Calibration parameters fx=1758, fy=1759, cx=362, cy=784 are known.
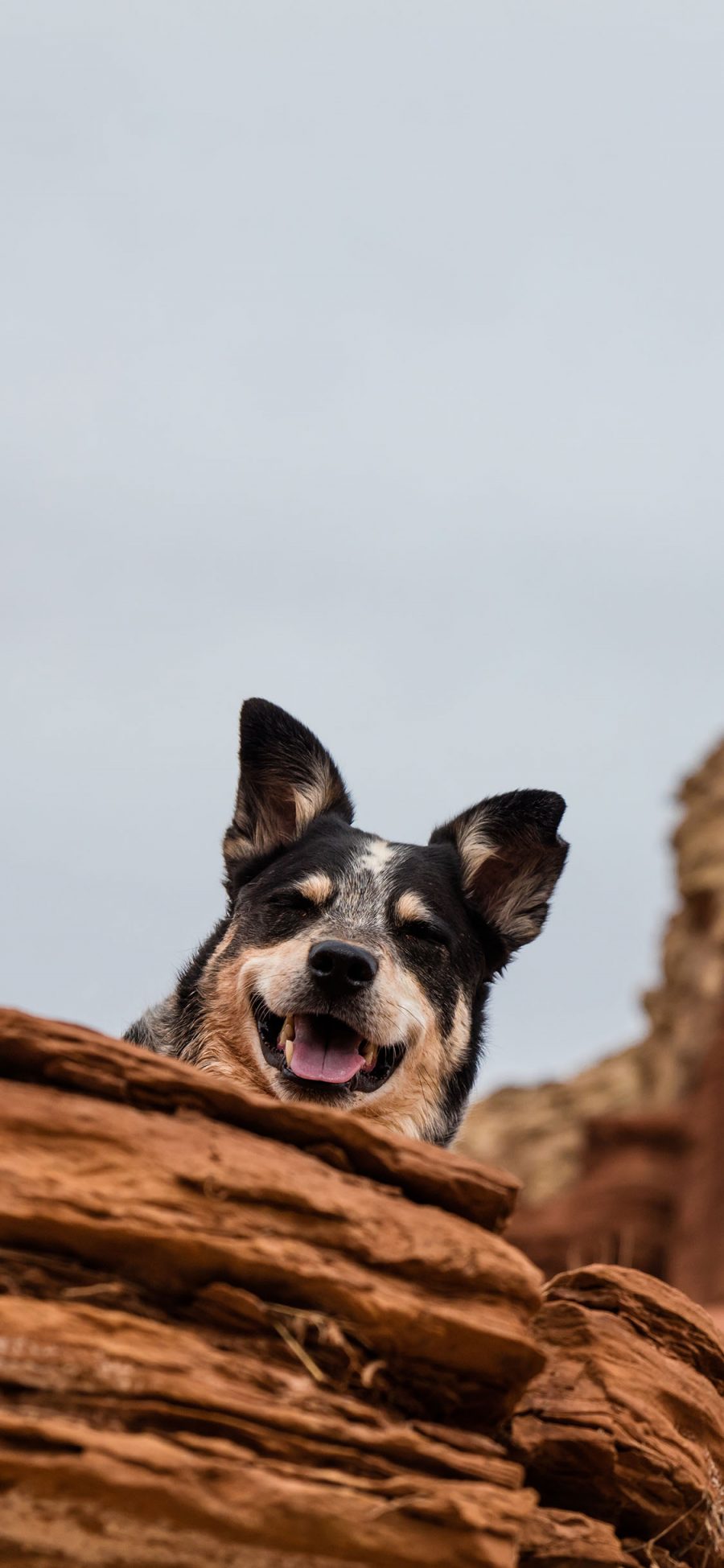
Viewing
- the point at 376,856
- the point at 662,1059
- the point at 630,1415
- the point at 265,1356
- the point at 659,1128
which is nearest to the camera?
the point at 265,1356

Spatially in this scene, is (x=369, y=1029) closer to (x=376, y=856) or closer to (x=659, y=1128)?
(x=376, y=856)

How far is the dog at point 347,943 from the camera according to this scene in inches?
311

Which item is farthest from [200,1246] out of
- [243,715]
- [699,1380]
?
[243,715]

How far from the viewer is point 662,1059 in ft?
125

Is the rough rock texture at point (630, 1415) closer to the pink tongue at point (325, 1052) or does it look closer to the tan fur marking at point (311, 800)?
the pink tongue at point (325, 1052)

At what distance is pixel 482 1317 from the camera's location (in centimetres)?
488

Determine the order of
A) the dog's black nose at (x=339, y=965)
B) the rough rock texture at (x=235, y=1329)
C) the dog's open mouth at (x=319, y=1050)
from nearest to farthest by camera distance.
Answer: the rough rock texture at (x=235, y=1329) → the dog's black nose at (x=339, y=965) → the dog's open mouth at (x=319, y=1050)

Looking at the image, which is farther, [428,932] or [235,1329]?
[428,932]

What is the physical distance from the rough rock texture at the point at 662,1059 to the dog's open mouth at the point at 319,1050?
26.9 meters

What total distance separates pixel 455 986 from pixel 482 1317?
150 inches

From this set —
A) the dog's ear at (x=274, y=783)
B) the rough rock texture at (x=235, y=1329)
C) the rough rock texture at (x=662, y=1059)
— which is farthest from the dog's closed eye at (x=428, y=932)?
the rough rock texture at (x=662, y=1059)

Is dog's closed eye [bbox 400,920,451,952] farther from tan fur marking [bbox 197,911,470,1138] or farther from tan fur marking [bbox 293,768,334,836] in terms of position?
tan fur marking [bbox 293,768,334,836]

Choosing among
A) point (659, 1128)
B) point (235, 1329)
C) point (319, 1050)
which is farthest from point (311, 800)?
point (659, 1128)

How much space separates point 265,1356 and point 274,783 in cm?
482
